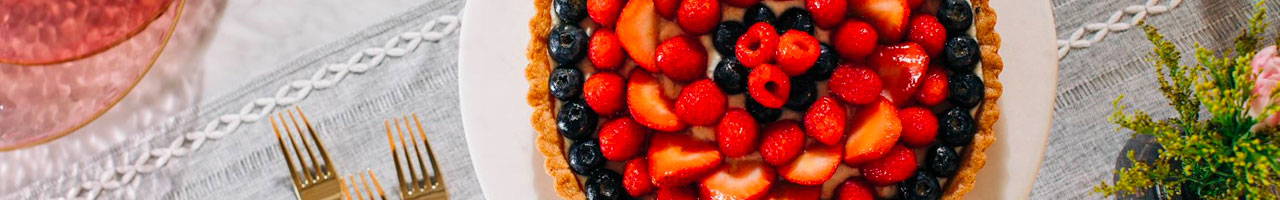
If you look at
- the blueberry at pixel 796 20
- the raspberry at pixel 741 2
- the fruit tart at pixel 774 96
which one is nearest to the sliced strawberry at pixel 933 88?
the fruit tart at pixel 774 96

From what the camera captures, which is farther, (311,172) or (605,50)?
(311,172)

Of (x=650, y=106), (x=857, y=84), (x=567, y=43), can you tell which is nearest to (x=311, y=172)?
(x=567, y=43)

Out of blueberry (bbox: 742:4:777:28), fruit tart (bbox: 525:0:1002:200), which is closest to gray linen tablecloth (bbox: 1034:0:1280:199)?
fruit tart (bbox: 525:0:1002:200)

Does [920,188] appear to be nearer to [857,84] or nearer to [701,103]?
[857,84]

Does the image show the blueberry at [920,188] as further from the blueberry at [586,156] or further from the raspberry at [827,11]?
the blueberry at [586,156]

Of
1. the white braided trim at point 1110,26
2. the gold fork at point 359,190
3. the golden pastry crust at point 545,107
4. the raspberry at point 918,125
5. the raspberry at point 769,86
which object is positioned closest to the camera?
the raspberry at point 769,86

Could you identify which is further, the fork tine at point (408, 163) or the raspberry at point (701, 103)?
the fork tine at point (408, 163)

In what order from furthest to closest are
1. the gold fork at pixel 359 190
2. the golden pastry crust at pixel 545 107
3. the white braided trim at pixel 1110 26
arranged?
the gold fork at pixel 359 190
the white braided trim at pixel 1110 26
the golden pastry crust at pixel 545 107

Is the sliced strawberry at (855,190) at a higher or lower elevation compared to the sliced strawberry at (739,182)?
lower
